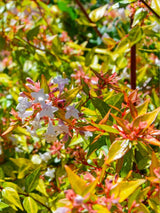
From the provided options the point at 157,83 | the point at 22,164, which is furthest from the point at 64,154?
the point at 157,83

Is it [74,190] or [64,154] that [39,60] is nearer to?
[64,154]

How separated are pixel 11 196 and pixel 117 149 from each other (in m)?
0.42

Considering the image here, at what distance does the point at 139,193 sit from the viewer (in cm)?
63

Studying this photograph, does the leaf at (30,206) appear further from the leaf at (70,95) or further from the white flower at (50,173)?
the leaf at (70,95)

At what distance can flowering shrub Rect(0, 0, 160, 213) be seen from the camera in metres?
0.64

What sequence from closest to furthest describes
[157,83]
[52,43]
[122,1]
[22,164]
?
[122,1]
[22,164]
[157,83]
[52,43]

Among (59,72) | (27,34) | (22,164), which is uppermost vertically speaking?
(27,34)

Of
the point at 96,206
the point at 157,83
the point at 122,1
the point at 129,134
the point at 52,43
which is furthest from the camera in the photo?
the point at 52,43

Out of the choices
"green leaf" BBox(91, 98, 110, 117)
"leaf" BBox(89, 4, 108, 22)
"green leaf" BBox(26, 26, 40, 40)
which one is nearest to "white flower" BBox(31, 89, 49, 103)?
"green leaf" BBox(91, 98, 110, 117)

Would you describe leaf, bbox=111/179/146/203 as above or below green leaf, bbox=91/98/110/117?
below

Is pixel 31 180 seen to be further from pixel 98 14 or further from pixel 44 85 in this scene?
pixel 98 14

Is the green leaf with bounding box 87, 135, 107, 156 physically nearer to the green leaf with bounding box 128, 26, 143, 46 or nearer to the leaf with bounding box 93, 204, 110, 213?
the leaf with bounding box 93, 204, 110, 213

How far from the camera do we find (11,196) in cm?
87

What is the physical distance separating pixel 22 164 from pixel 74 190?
2.04ft
